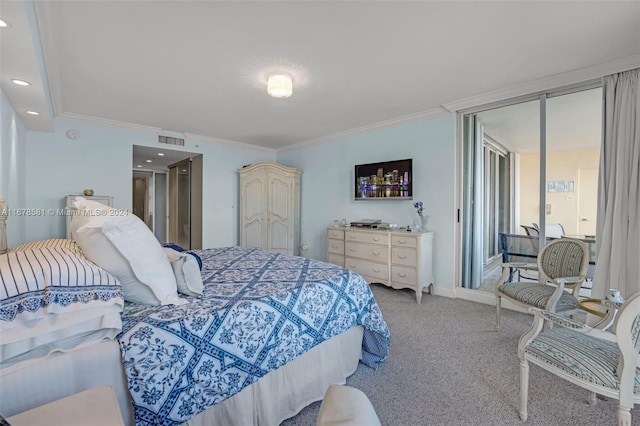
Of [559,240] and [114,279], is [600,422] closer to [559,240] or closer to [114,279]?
[559,240]

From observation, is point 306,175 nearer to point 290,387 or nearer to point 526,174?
point 526,174

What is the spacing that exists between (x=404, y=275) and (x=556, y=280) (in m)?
1.54

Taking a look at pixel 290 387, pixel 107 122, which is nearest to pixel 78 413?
pixel 290 387

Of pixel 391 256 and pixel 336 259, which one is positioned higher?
pixel 391 256

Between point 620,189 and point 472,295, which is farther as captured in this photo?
point 472,295

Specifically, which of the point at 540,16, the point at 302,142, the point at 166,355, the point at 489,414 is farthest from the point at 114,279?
the point at 302,142

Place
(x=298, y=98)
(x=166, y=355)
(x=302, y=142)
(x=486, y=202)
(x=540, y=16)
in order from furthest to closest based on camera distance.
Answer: (x=302, y=142), (x=486, y=202), (x=298, y=98), (x=540, y=16), (x=166, y=355)

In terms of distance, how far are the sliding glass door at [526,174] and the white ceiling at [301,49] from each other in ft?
1.61

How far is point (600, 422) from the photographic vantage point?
1545 mm

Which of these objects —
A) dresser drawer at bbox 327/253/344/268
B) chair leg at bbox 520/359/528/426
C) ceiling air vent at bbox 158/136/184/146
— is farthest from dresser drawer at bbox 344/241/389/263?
ceiling air vent at bbox 158/136/184/146

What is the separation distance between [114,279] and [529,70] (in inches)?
140

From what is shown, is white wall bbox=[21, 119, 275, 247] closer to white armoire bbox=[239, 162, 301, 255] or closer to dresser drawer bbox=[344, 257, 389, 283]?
white armoire bbox=[239, 162, 301, 255]

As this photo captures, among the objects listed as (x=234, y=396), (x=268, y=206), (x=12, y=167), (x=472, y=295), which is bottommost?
(x=472, y=295)

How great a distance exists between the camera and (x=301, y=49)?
2234 mm
